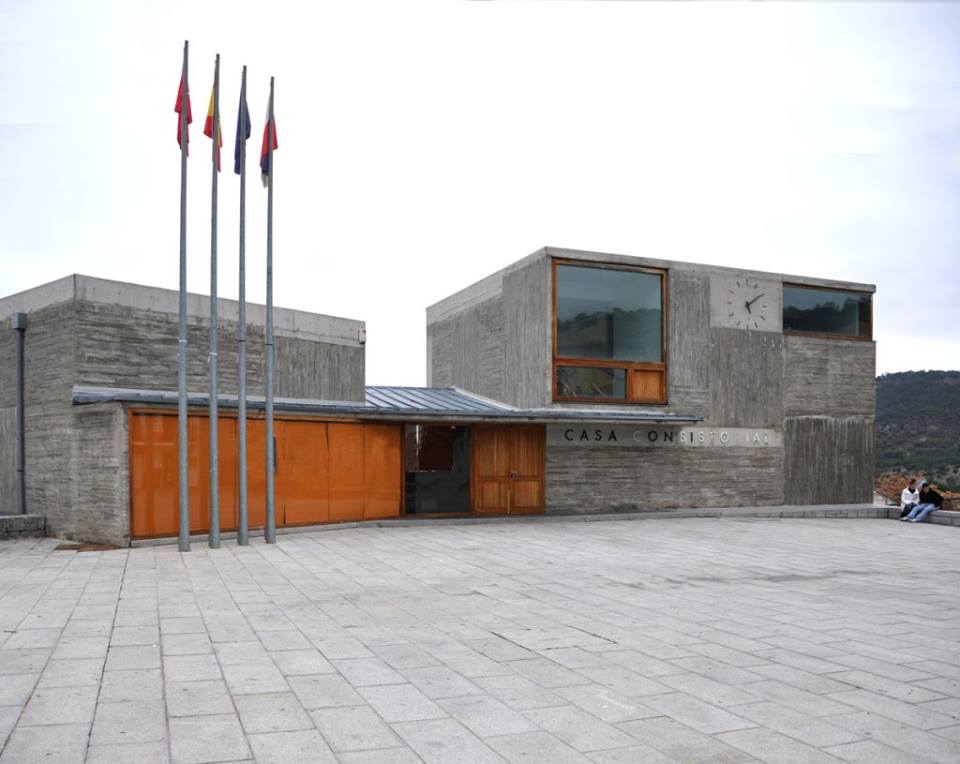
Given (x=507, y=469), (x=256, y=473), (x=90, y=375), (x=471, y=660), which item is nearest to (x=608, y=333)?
(x=507, y=469)

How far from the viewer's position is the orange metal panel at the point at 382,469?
59.6ft

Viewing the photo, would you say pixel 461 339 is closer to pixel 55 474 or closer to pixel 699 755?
pixel 55 474

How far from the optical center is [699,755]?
4914 mm

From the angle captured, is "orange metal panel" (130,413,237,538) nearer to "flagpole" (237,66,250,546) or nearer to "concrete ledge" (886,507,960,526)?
"flagpole" (237,66,250,546)

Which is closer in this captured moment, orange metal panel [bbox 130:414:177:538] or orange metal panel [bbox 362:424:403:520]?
orange metal panel [bbox 130:414:177:538]

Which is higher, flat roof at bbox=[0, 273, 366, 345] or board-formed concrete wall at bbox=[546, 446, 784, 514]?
flat roof at bbox=[0, 273, 366, 345]

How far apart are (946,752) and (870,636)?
315 centimetres

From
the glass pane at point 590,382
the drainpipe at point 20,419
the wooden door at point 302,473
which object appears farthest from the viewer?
the glass pane at point 590,382

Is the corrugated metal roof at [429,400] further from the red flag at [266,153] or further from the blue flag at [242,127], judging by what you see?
the blue flag at [242,127]

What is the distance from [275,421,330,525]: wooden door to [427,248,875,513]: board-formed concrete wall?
19.3 feet

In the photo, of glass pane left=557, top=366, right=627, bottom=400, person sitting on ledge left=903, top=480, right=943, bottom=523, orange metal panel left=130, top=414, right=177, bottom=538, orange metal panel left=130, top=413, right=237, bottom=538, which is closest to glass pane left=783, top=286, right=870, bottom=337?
person sitting on ledge left=903, top=480, right=943, bottom=523

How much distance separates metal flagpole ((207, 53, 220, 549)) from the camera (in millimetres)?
14195

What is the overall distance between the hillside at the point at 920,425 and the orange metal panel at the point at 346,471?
3867 cm

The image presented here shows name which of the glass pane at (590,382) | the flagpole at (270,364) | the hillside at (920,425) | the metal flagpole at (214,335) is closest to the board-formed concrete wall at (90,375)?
the metal flagpole at (214,335)
